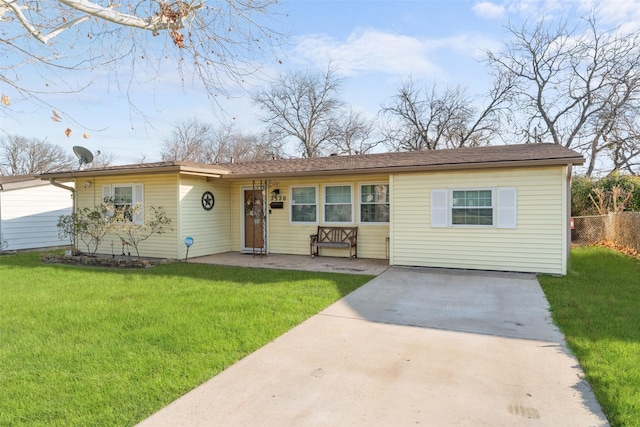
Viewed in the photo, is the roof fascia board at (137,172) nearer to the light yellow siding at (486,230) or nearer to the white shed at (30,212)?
the white shed at (30,212)

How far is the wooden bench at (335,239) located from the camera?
10477mm

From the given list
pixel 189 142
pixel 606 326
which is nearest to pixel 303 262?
pixel 606 326

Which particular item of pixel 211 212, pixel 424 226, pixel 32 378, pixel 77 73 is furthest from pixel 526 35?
pixel 32 378

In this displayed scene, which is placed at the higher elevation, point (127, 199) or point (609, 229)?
point (127, 199)

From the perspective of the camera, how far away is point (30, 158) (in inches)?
1194

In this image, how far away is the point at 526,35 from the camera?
22.9 m

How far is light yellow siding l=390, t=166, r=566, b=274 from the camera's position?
26.0ft

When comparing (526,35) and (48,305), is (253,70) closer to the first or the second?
(48,305)

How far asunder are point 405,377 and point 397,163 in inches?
264

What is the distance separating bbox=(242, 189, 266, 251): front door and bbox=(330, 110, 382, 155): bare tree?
61.9 feet

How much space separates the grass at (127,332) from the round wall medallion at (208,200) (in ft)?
11.3

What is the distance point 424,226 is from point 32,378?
25.1 feet

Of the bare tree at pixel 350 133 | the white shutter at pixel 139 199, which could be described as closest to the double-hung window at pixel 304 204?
A: the white shutter at pixel 139 199

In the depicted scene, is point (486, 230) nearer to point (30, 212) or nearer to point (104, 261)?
point (104, 261)
